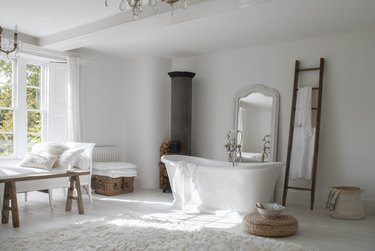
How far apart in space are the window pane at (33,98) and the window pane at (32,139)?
1.62 feet

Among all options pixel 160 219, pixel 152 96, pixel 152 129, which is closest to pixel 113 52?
pixel 152 96

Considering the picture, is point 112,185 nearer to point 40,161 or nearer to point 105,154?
point 105,154

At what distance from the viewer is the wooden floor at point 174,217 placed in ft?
12.3

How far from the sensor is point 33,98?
19.8 feet

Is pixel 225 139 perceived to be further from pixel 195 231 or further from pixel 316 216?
pixel 195 231

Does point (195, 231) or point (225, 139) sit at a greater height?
point (225, 139)

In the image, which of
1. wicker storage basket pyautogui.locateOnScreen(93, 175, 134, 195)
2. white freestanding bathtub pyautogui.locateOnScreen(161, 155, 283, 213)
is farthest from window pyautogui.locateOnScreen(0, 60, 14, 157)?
white freestanding bathtub pyautogui.locateOnScreen(161, 155, 283, 213)

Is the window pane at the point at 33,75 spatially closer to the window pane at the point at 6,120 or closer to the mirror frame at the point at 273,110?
the window pane at the point at 6,120

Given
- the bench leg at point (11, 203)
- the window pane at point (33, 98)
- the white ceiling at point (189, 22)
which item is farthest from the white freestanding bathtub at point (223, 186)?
the window pane at point (33, 98)

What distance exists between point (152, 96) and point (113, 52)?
1.12m

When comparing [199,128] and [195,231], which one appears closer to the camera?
[195,231]

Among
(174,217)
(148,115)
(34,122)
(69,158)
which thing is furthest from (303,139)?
(34,122)

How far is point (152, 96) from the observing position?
693cm

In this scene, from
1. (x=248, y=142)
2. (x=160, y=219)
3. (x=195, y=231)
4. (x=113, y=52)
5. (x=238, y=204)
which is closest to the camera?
(x=195, y=231)
